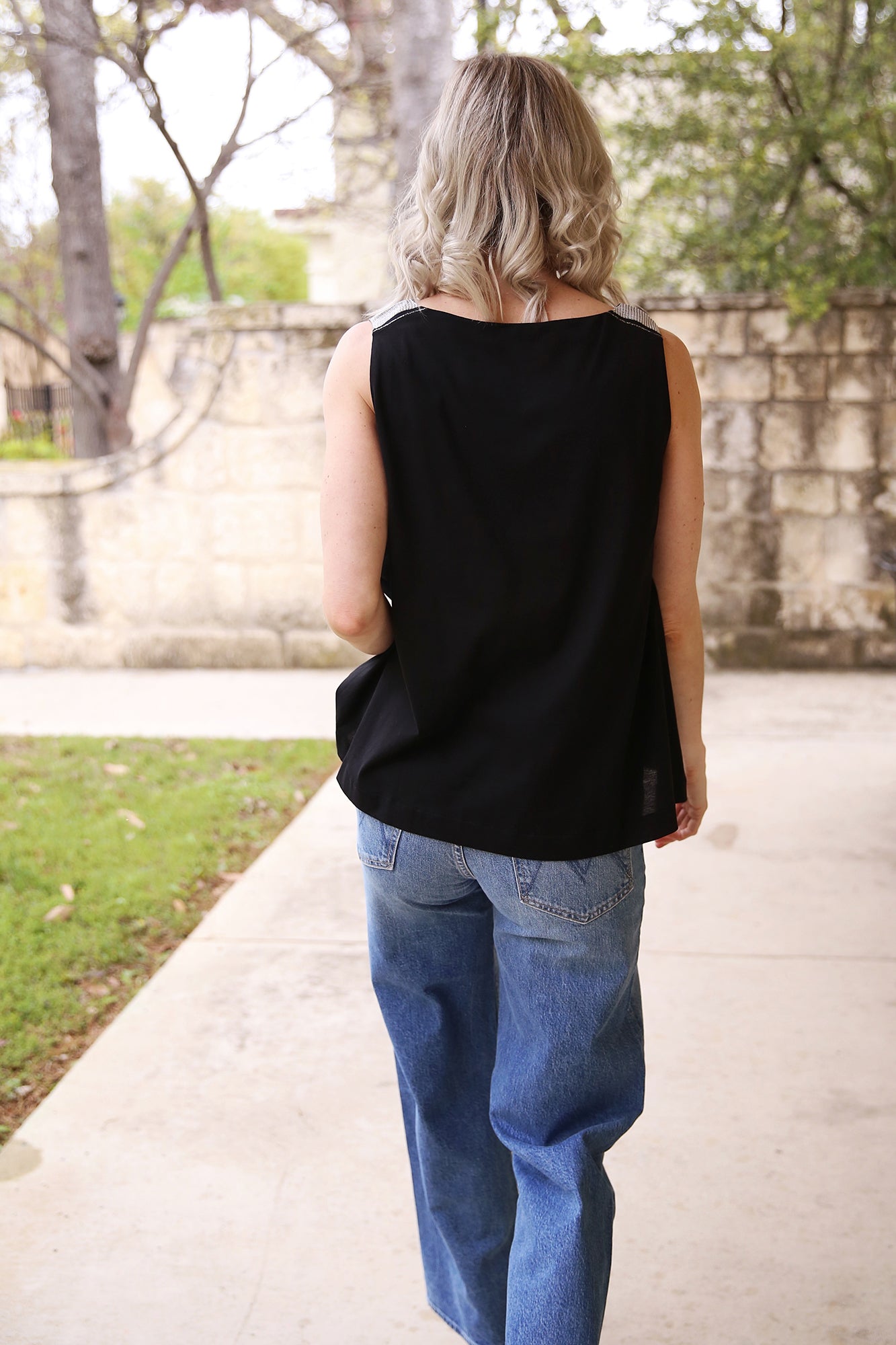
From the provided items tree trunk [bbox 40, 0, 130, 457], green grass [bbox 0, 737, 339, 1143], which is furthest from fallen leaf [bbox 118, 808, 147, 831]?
tree trunk [bbox 40, 0, 130, 457]

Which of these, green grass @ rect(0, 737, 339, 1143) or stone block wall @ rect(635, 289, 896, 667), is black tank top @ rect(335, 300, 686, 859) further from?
stone block wall @ rect(635, 289, 896, 667)

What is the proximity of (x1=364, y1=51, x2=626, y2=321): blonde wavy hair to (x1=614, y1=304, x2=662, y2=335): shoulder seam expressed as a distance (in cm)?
5

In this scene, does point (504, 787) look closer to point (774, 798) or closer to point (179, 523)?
point (774, 798)

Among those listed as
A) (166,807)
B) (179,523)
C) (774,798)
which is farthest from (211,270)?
(774,798)

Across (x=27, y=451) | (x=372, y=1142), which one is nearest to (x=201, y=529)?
(x=372, y=1142)

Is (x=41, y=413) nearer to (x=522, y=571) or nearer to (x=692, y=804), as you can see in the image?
(x=692, y=804)

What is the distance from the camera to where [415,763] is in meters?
Answer: 1.49

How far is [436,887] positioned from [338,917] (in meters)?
2.17

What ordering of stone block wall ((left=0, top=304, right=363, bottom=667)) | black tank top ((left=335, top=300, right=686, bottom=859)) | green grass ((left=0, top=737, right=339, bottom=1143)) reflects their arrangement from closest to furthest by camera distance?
black tank top ((left=335, top=300, right=686, bottom=859))
green grass ((left=0, top=737, right=339, bottom=1143))
stone block wall ((left=0, top=304, right=363, bottom=667))

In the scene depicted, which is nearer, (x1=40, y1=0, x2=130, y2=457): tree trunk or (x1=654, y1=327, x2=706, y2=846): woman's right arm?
(x1=654, y1=327, x2=706, y2=846): woman's right arm

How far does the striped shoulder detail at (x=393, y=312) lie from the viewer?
140cm

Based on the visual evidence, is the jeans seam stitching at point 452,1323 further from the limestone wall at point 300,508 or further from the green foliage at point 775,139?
the green foliage at point 775,139

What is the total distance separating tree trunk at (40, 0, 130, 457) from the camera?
337 inches

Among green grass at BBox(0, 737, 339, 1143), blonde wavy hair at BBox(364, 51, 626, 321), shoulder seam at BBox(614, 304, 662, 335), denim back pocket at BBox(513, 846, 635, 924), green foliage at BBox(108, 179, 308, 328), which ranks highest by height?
green foliage at BBox(108, 179, 308, 328)
